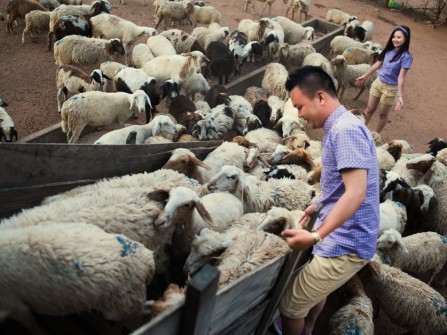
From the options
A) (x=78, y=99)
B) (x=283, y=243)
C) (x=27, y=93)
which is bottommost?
(x=27, y=93)

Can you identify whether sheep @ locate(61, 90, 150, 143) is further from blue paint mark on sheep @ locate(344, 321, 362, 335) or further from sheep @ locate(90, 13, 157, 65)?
blue paint mark on sheep @ locate(344, 321, 362, 335)

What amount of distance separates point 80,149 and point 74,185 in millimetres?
336

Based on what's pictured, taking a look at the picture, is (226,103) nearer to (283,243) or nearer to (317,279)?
(283,243)

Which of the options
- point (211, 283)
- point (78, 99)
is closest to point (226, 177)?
point (211, 283)

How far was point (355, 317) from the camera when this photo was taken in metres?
3.43

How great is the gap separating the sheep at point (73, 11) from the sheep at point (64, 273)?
24.8 feet

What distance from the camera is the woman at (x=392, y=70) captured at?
5852mm

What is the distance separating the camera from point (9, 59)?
812 cm

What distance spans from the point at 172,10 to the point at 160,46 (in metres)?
2.60

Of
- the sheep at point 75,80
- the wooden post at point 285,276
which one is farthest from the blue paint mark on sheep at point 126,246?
the sheep at point 75,80

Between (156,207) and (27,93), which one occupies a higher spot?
Result: (156,207)

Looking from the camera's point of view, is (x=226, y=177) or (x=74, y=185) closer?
(x=74, y=185)

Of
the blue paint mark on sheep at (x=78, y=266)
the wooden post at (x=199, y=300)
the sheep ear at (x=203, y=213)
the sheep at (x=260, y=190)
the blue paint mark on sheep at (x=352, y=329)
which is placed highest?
the wooden post at (x=199, y=300)

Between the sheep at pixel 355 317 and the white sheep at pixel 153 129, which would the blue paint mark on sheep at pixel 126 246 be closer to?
the sheep at pixel 355 317
